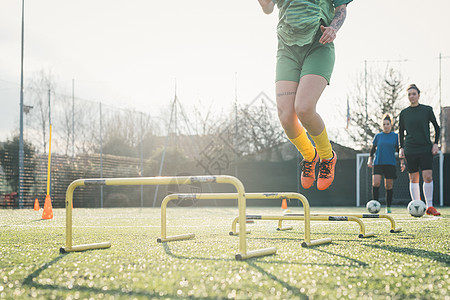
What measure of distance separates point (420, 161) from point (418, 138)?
1.10 feet

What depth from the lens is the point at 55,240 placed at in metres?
3.18

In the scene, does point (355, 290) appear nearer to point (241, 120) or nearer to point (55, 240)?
point (55, 240)

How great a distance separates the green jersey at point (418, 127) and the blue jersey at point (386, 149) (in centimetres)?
114

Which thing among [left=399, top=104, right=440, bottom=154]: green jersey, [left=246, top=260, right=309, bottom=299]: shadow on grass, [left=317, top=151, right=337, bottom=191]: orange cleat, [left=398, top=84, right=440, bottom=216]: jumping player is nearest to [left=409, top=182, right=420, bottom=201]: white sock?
[left=398, top=84, right=440, bottom=216]: jumping player

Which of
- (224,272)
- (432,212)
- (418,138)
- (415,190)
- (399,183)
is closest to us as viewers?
(224,272)

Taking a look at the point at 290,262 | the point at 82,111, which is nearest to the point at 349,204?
the point at 82,111

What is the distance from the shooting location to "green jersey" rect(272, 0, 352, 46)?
114 inches

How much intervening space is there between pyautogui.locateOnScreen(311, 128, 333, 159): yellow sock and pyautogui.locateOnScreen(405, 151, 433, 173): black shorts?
10.7ft

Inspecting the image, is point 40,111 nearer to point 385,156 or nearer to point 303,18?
point 385,156

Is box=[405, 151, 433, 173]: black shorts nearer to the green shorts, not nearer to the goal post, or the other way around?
the green shorts

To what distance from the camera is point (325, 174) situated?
326cm

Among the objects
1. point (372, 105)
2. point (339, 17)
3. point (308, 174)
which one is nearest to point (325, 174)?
point (308, 174)

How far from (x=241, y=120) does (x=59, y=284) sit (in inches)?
693

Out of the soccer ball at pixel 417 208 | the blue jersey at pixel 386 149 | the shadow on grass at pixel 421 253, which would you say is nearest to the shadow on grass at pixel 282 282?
the shadow on grass at pixel 421 253
